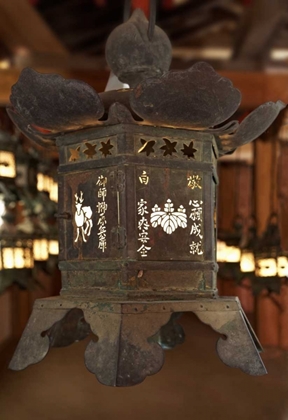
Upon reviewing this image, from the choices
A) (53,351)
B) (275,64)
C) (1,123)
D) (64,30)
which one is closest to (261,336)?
(53,351)

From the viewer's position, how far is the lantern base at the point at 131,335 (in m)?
1.90

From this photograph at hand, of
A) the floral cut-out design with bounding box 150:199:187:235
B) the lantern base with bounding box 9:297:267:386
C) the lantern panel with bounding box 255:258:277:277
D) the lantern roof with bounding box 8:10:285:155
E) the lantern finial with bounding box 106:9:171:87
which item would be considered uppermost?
the lantern finial with bounding box 106:9:171:87

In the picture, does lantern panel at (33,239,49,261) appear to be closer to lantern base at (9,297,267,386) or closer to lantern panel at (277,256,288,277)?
lantern panel at (277,256,288,277)

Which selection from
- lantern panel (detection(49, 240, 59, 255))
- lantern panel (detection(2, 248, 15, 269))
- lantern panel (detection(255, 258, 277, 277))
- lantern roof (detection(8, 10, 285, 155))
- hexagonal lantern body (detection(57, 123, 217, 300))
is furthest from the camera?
lantern panel (detection(49, 240, 59, 255))

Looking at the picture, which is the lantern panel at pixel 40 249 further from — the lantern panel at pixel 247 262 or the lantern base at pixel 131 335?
the lantern base at pixel 131 335

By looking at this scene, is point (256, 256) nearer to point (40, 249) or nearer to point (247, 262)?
point (247, 262)

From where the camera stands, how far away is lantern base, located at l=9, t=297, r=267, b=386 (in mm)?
1899

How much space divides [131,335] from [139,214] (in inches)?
17.4

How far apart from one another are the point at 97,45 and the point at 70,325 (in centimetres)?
483

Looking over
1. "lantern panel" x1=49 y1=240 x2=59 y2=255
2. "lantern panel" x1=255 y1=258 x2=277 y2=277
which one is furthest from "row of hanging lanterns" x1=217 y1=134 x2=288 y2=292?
"lantern panel" x1=49 y1=240 x2=59 y2=255

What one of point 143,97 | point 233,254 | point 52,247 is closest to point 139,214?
point 143,97

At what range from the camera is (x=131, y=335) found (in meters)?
1.92

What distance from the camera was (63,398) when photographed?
330 cm

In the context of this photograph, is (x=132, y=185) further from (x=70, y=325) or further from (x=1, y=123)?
(x=1, y=123)
